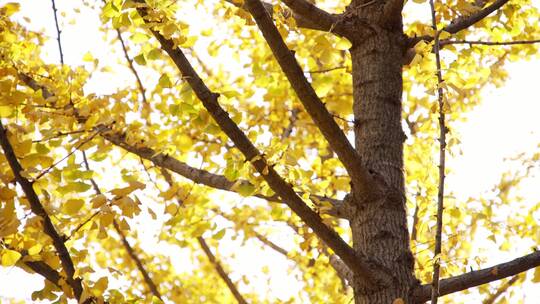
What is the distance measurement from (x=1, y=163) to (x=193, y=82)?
0.77 meters

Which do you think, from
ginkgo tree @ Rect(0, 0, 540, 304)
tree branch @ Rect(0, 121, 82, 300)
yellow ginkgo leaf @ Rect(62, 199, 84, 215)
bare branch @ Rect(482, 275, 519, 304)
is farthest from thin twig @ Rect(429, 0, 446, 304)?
bare branch @ Rect(482, 275, 519, 304)

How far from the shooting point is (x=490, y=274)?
6.72 feet

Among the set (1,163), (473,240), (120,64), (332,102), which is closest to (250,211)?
(332,102)

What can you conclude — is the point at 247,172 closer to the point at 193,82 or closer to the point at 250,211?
the point at 193,82

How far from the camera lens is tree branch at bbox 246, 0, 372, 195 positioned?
1.75m

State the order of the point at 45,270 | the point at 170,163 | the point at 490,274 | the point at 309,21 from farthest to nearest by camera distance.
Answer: the point at 170,163
the point at 309,21
the point at 490,274
the point at 45,270

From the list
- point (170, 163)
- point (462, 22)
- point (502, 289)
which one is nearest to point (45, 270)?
point (170, 163)

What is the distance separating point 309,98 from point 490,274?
87 centimetres

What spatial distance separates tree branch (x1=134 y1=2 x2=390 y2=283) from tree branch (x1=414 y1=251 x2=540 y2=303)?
0.29 m

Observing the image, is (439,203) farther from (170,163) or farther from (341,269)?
(170,163)

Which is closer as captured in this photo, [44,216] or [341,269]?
[44,216]

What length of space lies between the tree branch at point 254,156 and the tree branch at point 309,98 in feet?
0.10

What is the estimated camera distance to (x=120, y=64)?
4320mm

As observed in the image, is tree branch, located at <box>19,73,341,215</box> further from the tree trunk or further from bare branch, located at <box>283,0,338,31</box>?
bare branch, located at <box>283,0,338,31</box>
